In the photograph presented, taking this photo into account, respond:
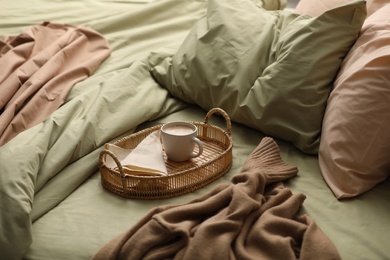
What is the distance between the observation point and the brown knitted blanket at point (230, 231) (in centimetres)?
80

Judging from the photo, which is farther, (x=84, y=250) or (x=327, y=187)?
(x=327, y=187)

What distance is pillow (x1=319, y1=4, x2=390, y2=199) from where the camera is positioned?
3.23 feet

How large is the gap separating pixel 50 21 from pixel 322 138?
1.13 meters

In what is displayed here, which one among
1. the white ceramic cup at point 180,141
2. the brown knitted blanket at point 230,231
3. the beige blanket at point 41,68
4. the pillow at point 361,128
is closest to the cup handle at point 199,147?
the white ceramic cup at point 180,141

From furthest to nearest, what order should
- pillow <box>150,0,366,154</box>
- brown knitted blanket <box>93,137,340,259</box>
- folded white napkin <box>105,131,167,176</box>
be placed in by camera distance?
pillow <box>150,0,366,154</box> < folded white napkin <box>105,131,167,176</box> < brown knitted blanket <box>93,137,340,259</box>

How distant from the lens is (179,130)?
1.09 m

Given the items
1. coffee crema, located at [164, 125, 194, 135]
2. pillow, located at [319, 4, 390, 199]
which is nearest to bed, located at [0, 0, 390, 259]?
pillow, located at [319, 4, 390, 199]

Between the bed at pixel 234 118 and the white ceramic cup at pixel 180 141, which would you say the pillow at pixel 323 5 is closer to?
the bed at pixel 234 118

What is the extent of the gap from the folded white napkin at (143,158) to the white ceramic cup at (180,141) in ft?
0.10

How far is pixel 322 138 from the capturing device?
108 cm

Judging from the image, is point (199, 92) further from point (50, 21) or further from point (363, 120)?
point (50, 21)

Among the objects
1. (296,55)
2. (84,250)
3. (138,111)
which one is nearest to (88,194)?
(84,250)

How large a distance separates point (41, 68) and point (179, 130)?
53 centimetres

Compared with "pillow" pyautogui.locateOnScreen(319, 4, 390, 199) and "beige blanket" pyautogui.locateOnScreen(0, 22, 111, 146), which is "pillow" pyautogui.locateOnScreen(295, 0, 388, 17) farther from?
"beige blanket" pyautogui.locateOnScreen(0, 22, 111, 146)
